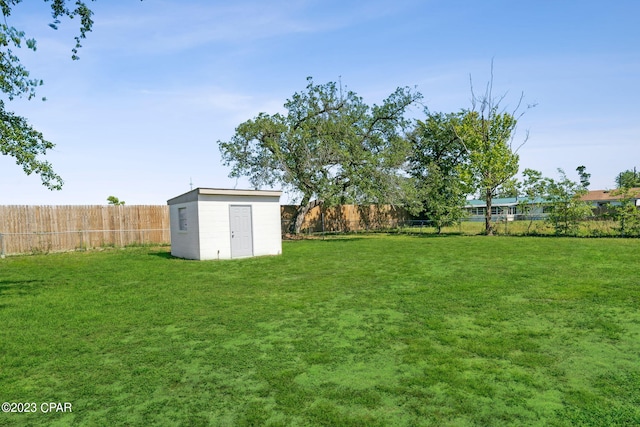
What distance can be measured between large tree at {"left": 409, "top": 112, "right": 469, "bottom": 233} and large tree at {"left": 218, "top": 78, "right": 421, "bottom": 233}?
4379 millimetres

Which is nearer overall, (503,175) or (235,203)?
(235,203)

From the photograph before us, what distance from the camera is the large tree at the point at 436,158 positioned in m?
26.7

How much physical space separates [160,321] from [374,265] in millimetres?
7086

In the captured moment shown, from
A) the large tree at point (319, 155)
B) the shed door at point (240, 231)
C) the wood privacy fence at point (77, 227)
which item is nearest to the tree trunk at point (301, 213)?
the large tree at point (319, 155)

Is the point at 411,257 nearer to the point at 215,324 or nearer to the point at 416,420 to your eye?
the point at 215,324

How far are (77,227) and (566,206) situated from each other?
83.0 feet

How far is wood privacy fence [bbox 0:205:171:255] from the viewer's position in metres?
16.6

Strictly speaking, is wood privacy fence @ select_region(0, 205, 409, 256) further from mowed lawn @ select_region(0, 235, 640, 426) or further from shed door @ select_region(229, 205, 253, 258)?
mowed lawn @ select_region(0, 235, 640, 426)

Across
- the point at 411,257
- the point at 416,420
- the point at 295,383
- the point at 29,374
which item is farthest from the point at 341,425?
the point at 411,257

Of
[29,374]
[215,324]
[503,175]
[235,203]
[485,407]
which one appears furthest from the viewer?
[503,175]

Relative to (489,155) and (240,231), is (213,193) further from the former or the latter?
(489,155)

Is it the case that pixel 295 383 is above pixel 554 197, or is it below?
below

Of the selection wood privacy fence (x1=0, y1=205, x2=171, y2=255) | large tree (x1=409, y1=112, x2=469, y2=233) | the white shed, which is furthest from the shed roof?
large tree (x1=409, y1=112, x2=469, y2=233)

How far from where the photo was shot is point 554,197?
21.5m
